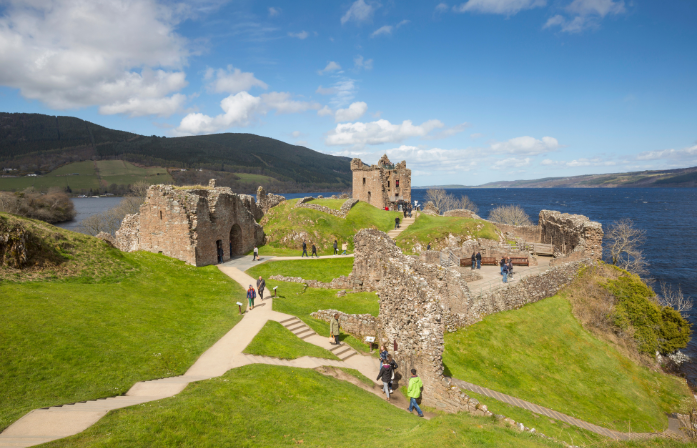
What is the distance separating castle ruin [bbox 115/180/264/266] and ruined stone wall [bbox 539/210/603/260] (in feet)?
106

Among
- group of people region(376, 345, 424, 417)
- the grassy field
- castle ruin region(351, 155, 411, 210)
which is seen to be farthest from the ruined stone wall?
the grassy field

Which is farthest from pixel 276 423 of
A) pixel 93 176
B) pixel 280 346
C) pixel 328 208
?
pixel 93 176

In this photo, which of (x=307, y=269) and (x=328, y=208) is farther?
(x=328, y=208)

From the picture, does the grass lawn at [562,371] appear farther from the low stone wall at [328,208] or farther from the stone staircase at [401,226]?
the low stone wall at [328,208]

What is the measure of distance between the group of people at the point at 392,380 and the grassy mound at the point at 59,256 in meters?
16.8

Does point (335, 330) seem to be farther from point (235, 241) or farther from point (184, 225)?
point (235, 241)

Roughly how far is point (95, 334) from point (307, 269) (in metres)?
19.6

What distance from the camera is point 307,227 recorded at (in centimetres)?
4075

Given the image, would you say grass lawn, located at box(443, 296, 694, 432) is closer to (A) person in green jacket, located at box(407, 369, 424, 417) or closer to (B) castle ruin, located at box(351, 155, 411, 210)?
(A) person in green jacket, located at box(407, 369, 424, 417)

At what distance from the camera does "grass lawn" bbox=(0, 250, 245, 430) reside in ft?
32.6

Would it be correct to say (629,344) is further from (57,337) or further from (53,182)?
(53,182)

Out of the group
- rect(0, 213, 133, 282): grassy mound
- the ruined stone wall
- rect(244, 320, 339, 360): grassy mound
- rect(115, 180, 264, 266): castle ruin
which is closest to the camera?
rect(244, 320, 339, 360): grassy mound

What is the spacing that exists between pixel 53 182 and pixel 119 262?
147 metres

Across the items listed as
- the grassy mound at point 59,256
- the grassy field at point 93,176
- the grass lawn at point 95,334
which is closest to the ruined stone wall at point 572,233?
the grass lawn at point 95,334
